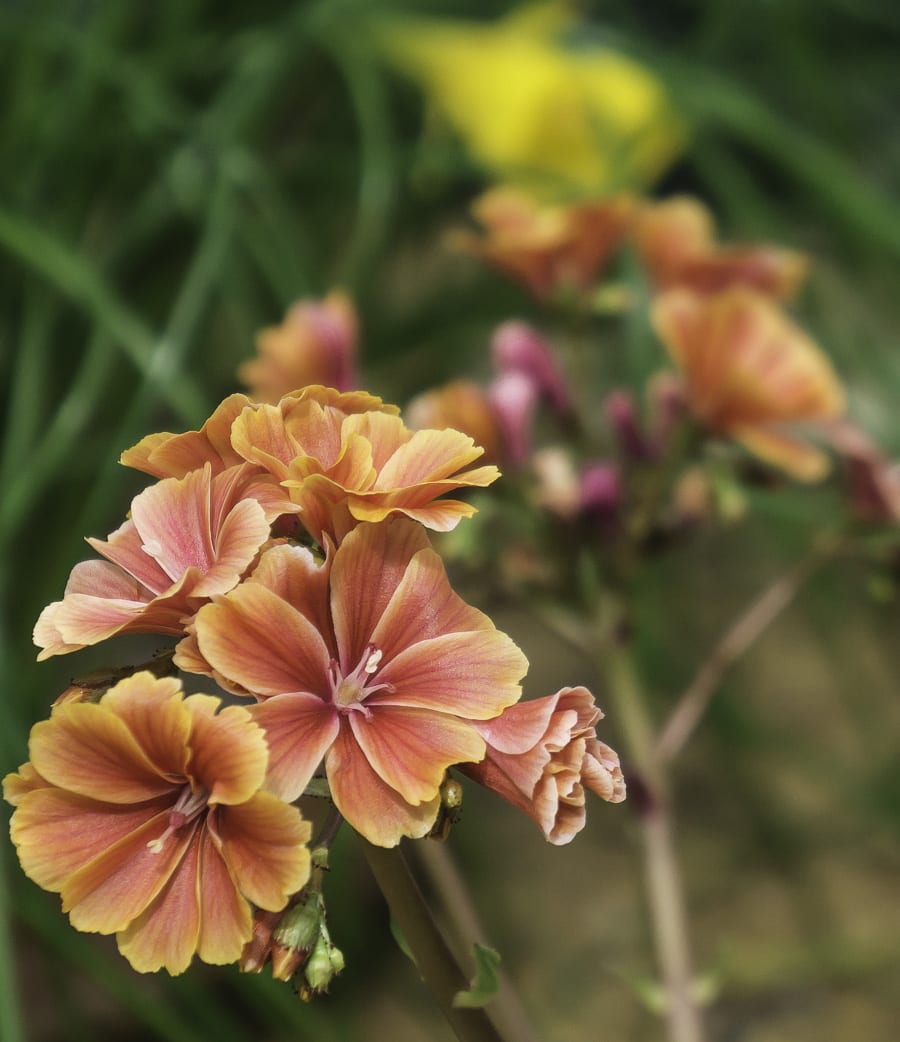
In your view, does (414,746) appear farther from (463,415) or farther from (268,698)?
(463,415)

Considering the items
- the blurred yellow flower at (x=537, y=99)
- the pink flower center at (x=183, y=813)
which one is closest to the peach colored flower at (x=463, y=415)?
the pink flower center at (x=183, y=813)

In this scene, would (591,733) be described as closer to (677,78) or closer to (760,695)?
(677,78)

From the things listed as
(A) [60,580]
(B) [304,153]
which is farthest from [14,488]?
(B) [304,153]

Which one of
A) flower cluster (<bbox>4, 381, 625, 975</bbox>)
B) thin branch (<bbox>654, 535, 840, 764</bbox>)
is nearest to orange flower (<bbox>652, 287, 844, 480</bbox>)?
thin branch (<bbox>654, 535, 840, 764</bbox>)

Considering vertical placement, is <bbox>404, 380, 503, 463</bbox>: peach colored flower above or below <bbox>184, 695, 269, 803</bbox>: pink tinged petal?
below

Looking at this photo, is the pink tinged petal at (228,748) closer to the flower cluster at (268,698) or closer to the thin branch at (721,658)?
the flower cluster at (268,698)

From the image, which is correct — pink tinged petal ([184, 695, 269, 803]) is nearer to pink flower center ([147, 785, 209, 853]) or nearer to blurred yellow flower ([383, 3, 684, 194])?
pink flower center ([147, 785, 209, 853])
